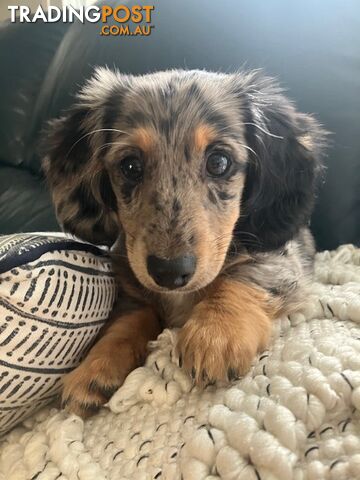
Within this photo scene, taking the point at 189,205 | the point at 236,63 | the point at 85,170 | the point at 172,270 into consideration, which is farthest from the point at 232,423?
the point at 236,63

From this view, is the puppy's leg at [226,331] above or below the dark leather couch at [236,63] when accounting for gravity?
below

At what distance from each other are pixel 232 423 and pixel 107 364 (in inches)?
13.2

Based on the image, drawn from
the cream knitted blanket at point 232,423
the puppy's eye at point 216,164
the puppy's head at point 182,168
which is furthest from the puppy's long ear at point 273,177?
the cream knitted blanket at point 232,423

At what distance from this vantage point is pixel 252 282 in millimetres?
1199

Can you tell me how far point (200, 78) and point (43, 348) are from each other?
2.27ft

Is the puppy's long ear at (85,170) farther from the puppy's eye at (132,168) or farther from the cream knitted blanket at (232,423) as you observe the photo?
the cream knitted blanket at (232,423)

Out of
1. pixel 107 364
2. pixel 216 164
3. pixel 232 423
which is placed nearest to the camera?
pixel 232 423

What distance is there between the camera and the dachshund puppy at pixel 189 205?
1.00m

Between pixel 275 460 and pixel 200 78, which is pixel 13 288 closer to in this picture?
pixel 275 460

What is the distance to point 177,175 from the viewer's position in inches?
43.5

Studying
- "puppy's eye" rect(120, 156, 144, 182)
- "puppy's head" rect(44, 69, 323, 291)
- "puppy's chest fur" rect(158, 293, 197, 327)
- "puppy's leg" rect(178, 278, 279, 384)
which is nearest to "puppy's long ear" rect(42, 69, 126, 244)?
"puppy's head" rect(44, 69, 323, 291)

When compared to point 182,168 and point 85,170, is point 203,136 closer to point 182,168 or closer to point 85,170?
point 182,168

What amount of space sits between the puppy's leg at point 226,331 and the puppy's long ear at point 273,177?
0.17 m

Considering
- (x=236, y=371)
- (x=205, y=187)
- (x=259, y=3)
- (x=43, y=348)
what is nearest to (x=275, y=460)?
(x=236, y=371)
